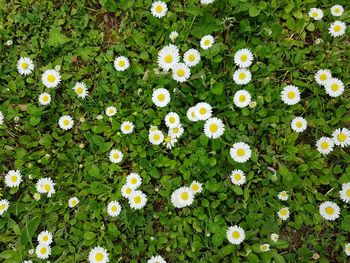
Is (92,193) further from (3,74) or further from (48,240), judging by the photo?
(3,74)

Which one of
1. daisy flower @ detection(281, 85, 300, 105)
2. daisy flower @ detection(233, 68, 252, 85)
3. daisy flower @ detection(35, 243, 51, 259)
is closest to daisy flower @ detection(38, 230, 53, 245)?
daisy flower @ detection(35, 243, 51, 259)

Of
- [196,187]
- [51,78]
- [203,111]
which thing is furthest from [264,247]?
[51,78]

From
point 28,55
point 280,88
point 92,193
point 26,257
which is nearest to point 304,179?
point 280,88

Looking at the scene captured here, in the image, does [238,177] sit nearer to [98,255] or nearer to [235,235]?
[235,235]

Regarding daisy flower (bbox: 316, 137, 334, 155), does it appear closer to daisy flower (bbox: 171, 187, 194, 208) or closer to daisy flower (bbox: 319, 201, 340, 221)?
daisy flower (bbox: 319, 201, 340, 221)

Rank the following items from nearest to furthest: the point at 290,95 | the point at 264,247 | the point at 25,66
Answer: the point at 264,247 → the point at 290,95 → the point at 25,66

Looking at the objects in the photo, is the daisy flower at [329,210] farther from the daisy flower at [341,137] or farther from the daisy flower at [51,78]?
the daisy flower at [51,78]
